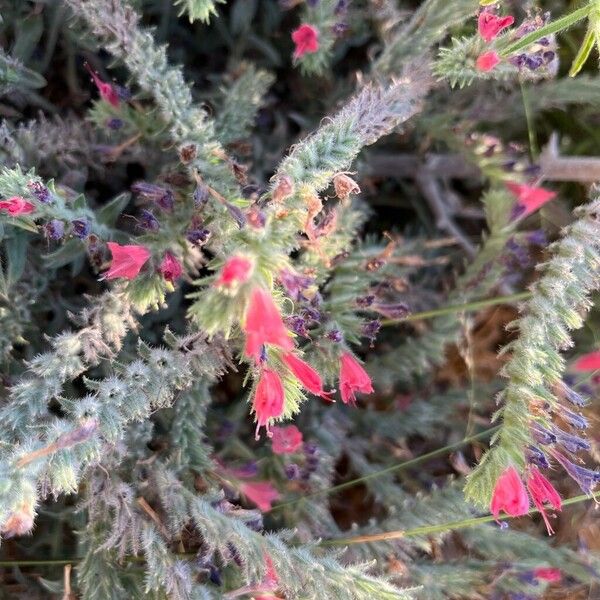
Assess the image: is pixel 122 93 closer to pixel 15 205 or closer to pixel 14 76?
pixel 14 76

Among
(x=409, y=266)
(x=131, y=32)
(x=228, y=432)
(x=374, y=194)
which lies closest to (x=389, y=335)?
(x=409, y=266)

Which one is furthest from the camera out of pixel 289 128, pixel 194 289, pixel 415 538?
pixel 289 128

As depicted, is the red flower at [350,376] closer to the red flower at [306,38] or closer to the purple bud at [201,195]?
the purple bud at [201,195]

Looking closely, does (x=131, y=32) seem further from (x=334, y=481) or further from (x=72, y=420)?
(x=334, y=481)

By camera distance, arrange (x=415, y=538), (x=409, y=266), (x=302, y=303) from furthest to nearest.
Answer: (x=409, y=266) → (x=415, y=538) → (x=302, y=303)

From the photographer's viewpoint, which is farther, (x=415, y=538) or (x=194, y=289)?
(x=194, y=289)

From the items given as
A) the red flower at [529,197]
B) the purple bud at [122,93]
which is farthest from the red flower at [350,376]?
the purple bud at [122,93]

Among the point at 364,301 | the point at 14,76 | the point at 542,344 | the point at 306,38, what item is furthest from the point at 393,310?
the point at 14,76
